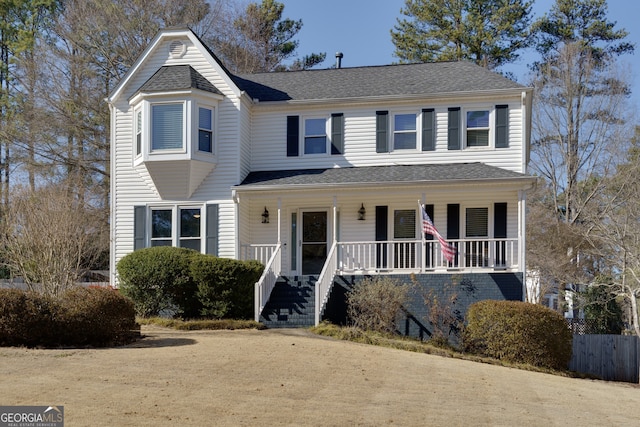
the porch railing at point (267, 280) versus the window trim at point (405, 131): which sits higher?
the window trim at point (405, 131)

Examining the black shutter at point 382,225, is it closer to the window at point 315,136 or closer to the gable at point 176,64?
the window at point 315,136

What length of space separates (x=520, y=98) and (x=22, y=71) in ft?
80.6

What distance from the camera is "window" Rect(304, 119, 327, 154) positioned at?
24.6 metres

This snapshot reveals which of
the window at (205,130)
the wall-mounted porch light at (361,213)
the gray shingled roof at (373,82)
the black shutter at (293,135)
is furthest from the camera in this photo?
the black shutter at (293,135)

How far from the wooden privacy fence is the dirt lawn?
668cm

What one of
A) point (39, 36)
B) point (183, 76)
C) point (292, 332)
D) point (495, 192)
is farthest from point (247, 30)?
point (292, 332)

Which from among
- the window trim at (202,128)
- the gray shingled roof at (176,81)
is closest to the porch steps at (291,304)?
the window trim at (202,128)

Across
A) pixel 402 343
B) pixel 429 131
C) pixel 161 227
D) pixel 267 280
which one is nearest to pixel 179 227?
pixel 161 227

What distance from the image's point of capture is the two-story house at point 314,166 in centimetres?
2262

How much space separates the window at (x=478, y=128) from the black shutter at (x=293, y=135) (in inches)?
200

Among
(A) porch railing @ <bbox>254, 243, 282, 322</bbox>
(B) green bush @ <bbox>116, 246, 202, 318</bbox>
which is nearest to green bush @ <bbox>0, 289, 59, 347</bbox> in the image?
(B) green bush @ <bbox>116, 246, 202, 318</bbox>

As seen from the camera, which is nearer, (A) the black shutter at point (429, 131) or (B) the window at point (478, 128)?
(B) the window at point (478, 128)

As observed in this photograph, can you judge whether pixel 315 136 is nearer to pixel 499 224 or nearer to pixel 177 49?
pixel 177 49

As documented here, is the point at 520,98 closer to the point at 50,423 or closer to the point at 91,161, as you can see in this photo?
the point at 50,423
